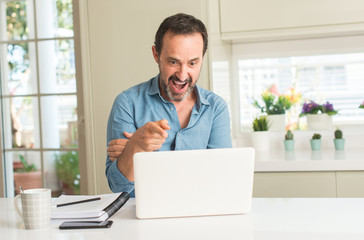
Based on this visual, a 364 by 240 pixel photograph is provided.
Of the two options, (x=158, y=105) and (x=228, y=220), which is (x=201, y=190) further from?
(x=158, y=105)

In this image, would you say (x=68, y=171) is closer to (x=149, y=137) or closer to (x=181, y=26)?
(x=181, y=26)

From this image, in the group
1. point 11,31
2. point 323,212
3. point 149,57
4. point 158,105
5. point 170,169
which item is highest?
point 11,31

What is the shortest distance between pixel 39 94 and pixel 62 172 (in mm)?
624

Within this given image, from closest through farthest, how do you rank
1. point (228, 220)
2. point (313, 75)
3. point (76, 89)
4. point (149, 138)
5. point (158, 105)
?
1. point (228, 220)
2. point (149, 138)
3. point (158, 105)
4. point (76, 89)
5. point (313, 75)

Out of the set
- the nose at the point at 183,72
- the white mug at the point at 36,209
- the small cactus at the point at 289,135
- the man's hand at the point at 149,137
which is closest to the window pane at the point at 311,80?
the small cactus at the point at 289,135

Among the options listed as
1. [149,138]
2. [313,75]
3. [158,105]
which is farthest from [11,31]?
[149,138]

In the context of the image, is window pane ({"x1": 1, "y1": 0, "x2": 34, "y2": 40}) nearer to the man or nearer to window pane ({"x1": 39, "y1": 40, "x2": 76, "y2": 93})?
window pane ({"x1": 39, "y1": 40, "x2": 76, "y2": 93})

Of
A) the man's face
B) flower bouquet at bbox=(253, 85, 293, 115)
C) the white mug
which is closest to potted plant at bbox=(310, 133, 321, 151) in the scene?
flower bouquet at bbox=(253, 85, 293, 115)

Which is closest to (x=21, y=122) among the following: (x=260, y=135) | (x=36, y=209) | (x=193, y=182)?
(x=260, y=135)

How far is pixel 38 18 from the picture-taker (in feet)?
11.5

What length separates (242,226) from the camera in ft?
4.25

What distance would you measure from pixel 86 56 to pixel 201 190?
1.89 meters

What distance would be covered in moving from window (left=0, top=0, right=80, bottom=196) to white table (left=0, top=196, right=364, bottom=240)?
2.07 meters

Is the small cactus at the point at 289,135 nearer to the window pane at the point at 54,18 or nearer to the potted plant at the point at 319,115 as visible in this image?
the potted plant at the point at 319,115
